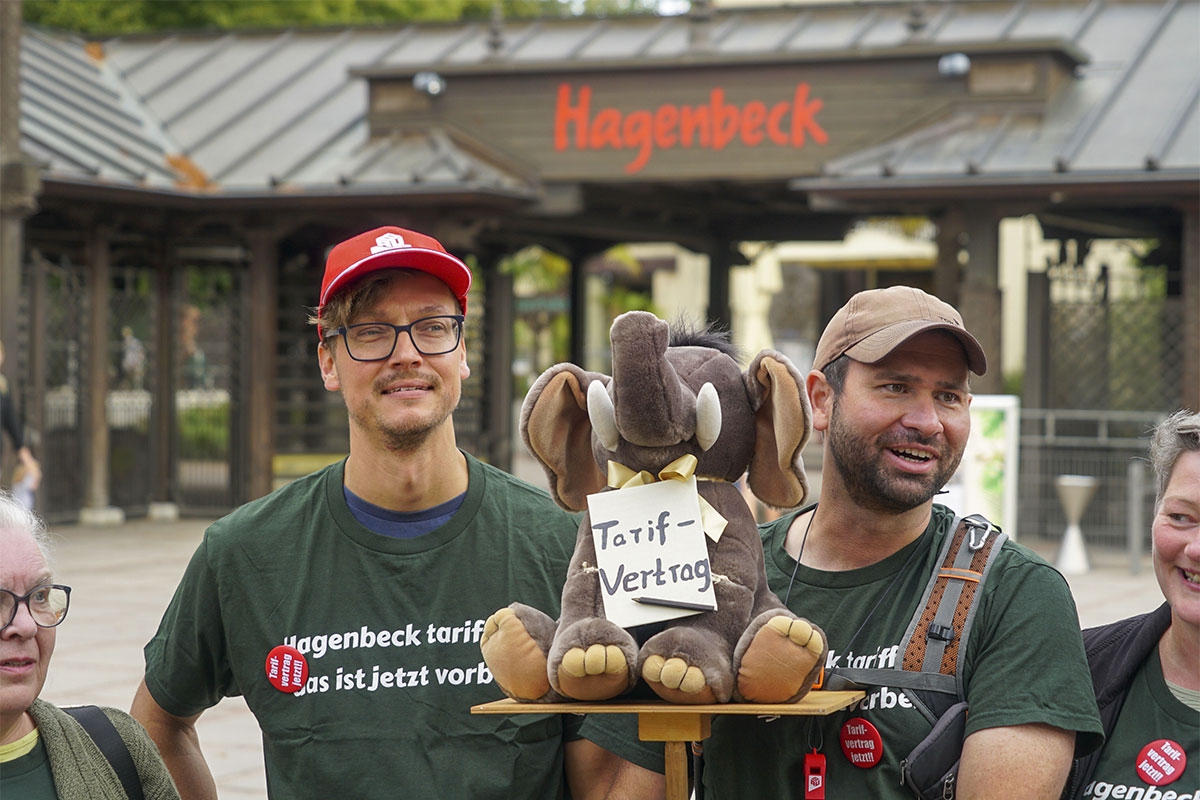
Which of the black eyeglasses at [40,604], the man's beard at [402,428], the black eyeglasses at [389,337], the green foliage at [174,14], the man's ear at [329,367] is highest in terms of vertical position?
the green foliage at [174,14]

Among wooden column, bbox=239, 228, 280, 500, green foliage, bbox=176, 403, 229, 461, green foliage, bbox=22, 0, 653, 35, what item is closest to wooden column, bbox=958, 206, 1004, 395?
wooden column, bbox=239, 228, 280, 500

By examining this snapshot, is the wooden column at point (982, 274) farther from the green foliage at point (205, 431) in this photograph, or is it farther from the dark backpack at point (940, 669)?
the dark backpack at point (940, 669)

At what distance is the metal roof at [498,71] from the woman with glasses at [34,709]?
1060cm

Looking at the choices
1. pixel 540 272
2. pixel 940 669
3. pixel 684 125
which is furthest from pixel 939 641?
pixel 540 272

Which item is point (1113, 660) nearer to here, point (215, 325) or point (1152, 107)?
point (1152, 107)

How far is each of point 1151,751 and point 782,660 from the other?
833 mm

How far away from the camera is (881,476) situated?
9.56 feet

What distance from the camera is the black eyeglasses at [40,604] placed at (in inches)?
109

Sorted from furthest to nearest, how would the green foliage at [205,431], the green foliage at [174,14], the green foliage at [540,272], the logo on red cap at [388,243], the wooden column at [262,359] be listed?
1. the green foliage at [540,272]
2. the green foliage at [174,14]
3. the green foliage at [205,431]
4. the wooden column at [262,359]
5. the logo on red cap at [388,243]

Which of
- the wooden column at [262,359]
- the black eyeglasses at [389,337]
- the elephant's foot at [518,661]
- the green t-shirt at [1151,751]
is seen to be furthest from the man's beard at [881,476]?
the wooden column at [262,359]

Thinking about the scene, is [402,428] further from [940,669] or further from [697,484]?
[940,669]

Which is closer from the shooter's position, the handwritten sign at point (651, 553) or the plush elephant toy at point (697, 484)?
the plush elephant toy at point (697, 484)

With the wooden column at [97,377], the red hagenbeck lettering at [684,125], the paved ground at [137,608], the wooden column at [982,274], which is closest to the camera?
the paved ground at [137,608]

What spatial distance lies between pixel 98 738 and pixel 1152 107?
12268mm
